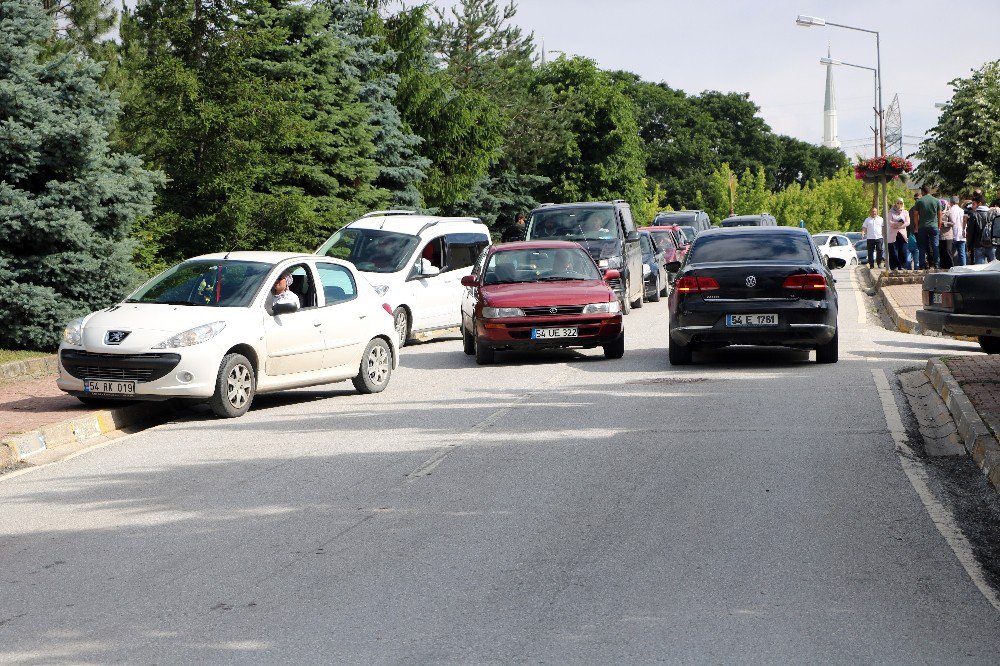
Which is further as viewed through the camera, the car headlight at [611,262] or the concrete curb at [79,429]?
the car headlight at [611,262]

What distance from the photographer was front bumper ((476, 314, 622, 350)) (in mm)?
17141

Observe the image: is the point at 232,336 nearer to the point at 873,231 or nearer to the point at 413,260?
the point at 413,260

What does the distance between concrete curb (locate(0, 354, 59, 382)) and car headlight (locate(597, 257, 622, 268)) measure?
473 inches

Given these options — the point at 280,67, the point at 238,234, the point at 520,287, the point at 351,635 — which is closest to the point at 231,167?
the point at 238,234

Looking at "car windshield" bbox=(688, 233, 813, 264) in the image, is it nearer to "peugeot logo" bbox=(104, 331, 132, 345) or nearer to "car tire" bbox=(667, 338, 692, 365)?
"car tire" bbox=(667, 338, 692, 365)

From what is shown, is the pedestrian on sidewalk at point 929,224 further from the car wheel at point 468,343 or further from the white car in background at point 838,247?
the white car in background at point 838,247

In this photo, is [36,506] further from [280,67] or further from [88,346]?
[280,67]

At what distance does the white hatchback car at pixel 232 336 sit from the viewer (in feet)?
40.7

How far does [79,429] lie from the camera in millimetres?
11906

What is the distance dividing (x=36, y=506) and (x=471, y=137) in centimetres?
3724

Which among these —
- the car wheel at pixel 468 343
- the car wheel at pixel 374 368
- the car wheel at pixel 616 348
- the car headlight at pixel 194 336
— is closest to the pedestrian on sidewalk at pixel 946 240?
the car wheel at pixel 616 348

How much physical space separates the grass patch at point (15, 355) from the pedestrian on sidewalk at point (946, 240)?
2070 centimetres

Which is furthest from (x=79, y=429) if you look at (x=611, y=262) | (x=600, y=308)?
(x=611, y=262)

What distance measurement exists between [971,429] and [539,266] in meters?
9.20
